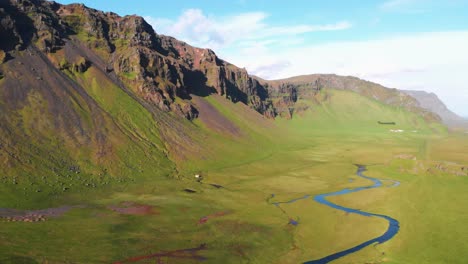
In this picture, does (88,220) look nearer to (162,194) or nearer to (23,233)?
(23,233)

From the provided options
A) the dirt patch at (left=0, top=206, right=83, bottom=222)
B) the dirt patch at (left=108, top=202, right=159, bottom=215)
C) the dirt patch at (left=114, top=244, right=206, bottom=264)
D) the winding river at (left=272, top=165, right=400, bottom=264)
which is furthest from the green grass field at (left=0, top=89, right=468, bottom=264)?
the dirt patch at (left=0, top=206, right=83, bottom=222)

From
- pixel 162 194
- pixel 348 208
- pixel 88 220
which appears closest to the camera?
pixel 88 220

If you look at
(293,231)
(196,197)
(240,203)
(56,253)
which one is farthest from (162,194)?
(56,253)

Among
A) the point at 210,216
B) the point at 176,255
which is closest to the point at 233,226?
the point at 210,216

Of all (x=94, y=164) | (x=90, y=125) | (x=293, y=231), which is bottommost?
(x=293, y=231)

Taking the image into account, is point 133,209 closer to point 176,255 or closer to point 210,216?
point 210,216
